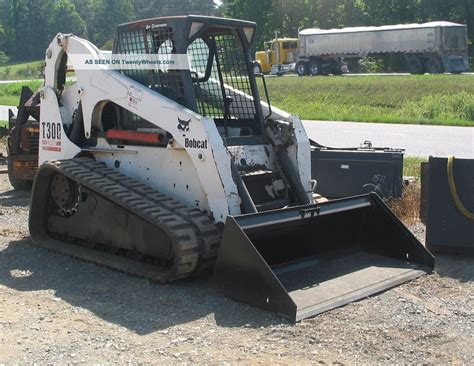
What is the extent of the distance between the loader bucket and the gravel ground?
15cm

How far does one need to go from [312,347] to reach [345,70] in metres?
50.1

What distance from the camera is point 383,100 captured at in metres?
30.1

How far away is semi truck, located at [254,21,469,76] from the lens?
151 ft

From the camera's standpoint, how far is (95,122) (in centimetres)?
796

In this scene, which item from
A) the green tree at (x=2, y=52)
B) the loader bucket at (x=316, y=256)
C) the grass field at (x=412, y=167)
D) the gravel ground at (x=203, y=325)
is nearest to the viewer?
the gravel ground at (x=203, y=325)

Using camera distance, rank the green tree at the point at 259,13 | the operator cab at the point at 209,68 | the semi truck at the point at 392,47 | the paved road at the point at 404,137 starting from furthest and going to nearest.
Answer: the green tree at the point at 259,13
the semi truck at the point at 392,47
the paved road at the point at 404,137
the operator cab at the point at 209,68

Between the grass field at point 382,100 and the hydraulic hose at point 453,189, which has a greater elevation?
the hydraulic hose at point 453,189

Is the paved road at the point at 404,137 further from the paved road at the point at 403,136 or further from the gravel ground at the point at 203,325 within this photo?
the gravel ground at the point at 203,325

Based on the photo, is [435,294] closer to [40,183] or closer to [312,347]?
[312,347]

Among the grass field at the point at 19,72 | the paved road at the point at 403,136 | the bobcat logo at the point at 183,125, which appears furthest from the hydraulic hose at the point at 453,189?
the grass field at the point at 19,72

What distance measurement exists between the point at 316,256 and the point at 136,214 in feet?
5.87

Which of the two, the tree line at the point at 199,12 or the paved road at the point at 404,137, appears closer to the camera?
the paved road at the point at 404,137

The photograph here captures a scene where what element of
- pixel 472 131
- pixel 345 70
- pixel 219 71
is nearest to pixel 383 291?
pixel 219 71

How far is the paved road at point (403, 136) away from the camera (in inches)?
652
